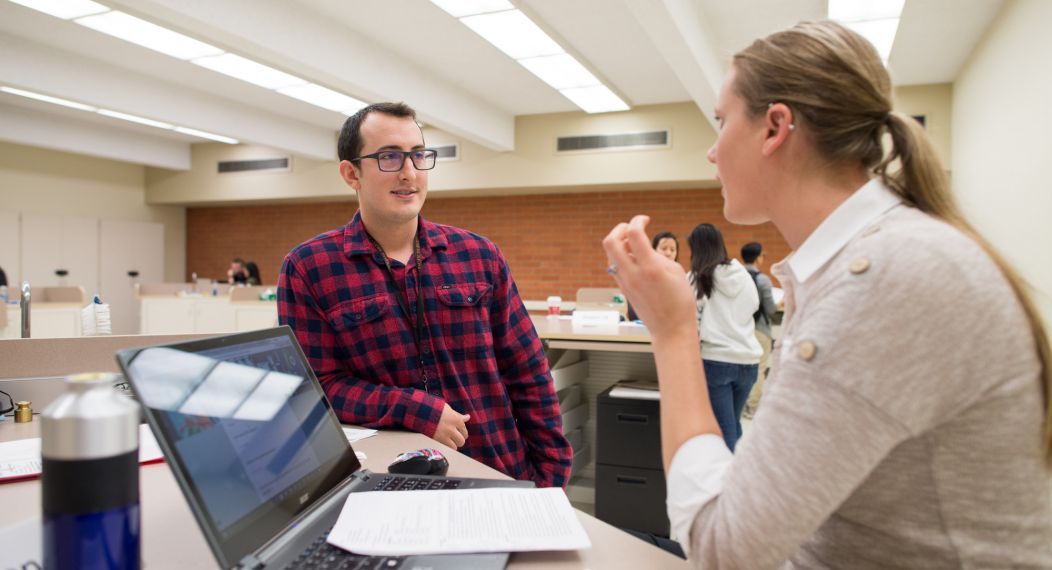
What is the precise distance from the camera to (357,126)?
173 centimetres

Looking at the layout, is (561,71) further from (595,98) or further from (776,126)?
(776,126)

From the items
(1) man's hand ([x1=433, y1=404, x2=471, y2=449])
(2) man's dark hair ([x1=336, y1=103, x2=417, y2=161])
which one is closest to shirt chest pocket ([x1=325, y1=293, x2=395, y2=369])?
(1) man's hand ([x1=433, y1=404, x2=471, y2=449])

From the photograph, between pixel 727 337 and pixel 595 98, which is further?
pixel 595 98

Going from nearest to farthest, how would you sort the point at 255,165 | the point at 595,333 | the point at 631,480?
the point at 631,480 < the point at 595,333 < the point at 255,165

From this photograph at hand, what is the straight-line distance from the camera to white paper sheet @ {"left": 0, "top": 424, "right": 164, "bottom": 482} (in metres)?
1.07

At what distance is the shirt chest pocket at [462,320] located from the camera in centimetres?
163

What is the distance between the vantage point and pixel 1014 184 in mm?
4375

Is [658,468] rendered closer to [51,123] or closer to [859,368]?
[859,368]

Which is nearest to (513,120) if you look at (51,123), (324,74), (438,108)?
(438,108)

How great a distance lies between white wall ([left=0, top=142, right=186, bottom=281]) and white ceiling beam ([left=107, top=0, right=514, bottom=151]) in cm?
629

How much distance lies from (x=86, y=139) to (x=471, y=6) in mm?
6881

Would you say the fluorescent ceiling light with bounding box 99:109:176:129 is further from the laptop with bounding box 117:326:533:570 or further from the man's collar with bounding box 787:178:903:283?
the man's collar with bounding box 787:178:903:283

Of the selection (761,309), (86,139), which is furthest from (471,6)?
(86,139)

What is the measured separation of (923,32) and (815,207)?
5.50m
